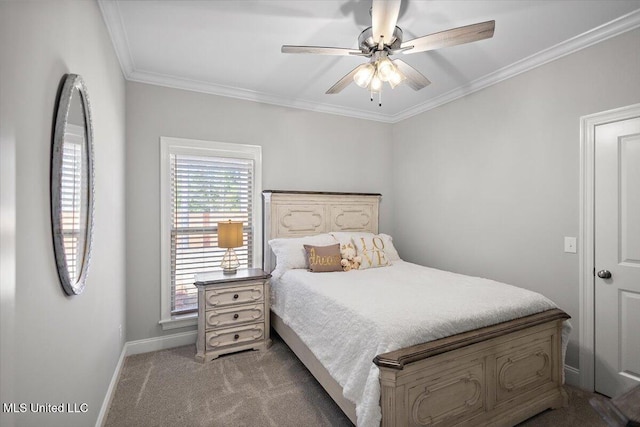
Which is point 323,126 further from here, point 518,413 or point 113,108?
point 518,413

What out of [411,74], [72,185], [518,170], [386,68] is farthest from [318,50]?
[518,170]

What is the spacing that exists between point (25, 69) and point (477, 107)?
3438mm

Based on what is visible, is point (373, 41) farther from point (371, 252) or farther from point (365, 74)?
point (371, 252)

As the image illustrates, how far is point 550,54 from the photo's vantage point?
2.49 meters

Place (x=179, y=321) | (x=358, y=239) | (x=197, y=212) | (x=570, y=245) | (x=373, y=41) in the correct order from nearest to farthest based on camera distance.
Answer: (x=373, y=41)
(x=570, y=245)
(x=179, y=321)
(x=197, y=212)
(x=358, y=239)

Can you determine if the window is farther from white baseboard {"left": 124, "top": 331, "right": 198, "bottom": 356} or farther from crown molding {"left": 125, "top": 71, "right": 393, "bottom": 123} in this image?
crown molding {"left": 125, "top": 71, "right": 393, "bottom": 123}

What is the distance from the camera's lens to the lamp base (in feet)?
9.96

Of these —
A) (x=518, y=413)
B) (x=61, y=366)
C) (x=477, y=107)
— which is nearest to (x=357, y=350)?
(x=518, y=413)

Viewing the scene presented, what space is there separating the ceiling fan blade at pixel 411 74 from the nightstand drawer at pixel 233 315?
2.38 m

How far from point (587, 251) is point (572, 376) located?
1.02 metres

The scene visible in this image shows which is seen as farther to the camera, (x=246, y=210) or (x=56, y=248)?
(x=246, y=210)

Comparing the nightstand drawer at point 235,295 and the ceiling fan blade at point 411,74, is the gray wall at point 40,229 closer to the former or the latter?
the nightstand drawer at point 235,295

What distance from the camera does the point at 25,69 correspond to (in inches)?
37.0

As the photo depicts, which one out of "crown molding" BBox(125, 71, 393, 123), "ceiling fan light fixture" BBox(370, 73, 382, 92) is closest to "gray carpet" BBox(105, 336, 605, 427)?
"ceiling fan light fixture" BBox(370, 73, 382, 92)
